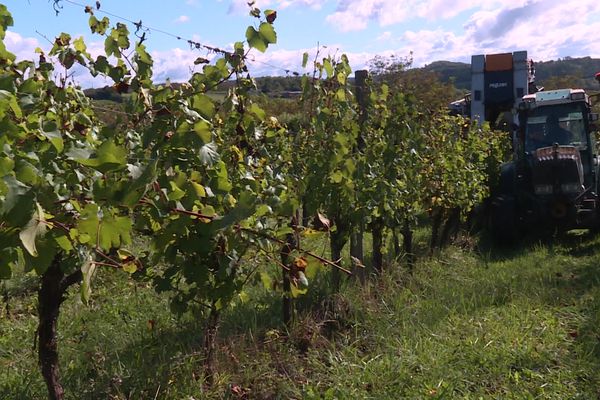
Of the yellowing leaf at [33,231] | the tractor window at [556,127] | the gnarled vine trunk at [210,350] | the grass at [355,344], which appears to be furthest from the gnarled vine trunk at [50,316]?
the tractor window at [556,127]

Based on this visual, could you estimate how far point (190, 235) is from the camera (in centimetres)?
231

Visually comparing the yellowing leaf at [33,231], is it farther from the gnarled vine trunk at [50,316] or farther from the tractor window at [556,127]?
the tractor window at [556,127]

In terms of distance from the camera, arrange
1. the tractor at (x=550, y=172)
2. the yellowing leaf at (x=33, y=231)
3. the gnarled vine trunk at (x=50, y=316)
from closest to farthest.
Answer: the yellowing leaf at (x=33, y=231)
the gnarled vine trunk at (x=50, y=316)
the tractor at (x=550, y=172)

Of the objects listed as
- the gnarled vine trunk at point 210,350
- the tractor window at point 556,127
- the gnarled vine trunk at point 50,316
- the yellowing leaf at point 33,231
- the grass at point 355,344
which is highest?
the tractor window at point 556,127

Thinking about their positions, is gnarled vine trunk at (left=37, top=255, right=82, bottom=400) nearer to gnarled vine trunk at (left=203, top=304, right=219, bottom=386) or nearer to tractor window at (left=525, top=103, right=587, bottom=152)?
gnarled vine trunk at (left=203, top=304, right=219, bottom=386)

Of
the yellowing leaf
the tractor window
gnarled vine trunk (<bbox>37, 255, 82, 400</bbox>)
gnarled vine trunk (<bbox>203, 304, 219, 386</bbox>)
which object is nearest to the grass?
gnarled vine trunk (<bbox>203, 304, 219, 386</bbox>)

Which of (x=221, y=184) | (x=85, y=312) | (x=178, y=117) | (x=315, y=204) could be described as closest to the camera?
(x=178, y=117)

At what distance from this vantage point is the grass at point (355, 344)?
140 inches

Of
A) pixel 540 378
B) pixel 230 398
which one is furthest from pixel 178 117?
pixel 540 378

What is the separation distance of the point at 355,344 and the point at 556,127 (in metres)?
5.62

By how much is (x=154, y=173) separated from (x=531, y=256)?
6.29 meters

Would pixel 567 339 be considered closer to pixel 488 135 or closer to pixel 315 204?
pixel 315 204

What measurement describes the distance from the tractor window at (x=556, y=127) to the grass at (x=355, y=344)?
117 inches

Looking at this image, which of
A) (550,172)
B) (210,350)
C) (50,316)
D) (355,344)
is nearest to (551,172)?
(550,172)
